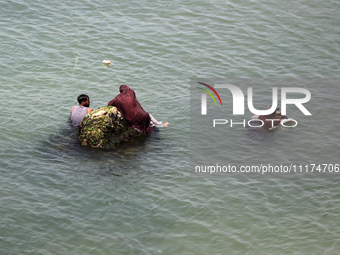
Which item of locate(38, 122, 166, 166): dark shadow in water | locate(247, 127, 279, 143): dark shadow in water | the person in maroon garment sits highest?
the person in maroon garment

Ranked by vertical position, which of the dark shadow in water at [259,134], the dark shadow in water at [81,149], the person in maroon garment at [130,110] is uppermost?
the person in maroon garment at [130,110]

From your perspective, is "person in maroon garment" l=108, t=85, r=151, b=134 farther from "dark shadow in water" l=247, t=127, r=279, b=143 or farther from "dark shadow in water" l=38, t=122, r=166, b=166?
"dark shadow in water" l=247, t=127, r=279, b=143

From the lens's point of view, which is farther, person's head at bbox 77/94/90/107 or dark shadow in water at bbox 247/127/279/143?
dark shadow in water at bbox 247/127/279/143

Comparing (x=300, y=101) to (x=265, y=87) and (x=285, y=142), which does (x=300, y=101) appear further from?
(x=285, y=142)

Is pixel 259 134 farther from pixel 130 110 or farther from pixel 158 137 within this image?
pixel 130 110

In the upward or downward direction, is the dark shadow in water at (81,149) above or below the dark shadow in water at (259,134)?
below

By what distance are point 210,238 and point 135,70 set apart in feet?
38.5
